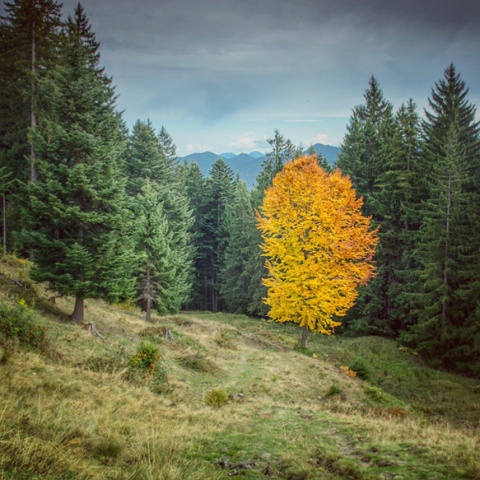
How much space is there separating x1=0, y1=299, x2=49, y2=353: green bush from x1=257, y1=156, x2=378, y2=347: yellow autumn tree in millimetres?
11386

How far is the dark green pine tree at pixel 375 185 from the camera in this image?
1137 inches

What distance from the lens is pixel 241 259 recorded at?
42.6 meters

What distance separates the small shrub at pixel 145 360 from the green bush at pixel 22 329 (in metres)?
2.72

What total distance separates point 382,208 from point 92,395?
27.5 meters

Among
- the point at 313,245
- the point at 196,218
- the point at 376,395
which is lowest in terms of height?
the point at 376,395

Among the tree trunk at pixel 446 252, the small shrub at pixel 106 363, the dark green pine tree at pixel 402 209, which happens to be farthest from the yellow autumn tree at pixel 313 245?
the dark green pine tree at pixel 402 209

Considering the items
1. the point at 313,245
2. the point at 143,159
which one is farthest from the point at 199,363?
the point at 143,159

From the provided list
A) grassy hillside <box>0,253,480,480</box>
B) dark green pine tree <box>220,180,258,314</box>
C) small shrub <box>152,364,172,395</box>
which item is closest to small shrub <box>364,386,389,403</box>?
grassy hillside <box>0,253,480,480</box>

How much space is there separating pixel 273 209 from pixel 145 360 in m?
11.1

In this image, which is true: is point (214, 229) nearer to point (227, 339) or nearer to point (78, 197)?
point (227, 339)

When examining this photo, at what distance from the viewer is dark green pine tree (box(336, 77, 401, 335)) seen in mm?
28891

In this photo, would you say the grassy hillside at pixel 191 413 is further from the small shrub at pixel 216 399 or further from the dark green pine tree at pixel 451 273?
the dark green pine tree at pixel 451 273

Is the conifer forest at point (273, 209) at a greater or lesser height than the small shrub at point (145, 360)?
greater

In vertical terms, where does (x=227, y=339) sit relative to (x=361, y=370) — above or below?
above
